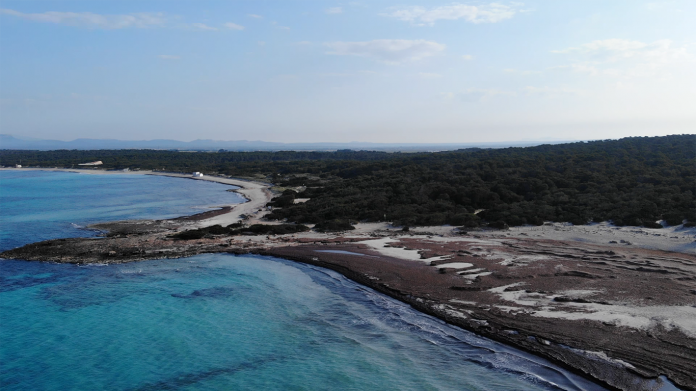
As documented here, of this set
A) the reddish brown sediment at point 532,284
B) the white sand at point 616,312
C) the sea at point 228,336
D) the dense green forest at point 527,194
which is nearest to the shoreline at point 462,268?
the reddish brown sediment at point 532,284

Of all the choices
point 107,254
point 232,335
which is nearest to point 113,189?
point 107,254

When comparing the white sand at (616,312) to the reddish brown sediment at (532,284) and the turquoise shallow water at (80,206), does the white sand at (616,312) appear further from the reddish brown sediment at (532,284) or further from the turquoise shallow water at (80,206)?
the turquoise shallow water at (80,206)

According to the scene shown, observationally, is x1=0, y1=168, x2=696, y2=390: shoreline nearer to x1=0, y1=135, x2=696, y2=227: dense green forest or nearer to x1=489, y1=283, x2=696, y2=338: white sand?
x1=489, y1=283, x2=696, y2=338: white sand

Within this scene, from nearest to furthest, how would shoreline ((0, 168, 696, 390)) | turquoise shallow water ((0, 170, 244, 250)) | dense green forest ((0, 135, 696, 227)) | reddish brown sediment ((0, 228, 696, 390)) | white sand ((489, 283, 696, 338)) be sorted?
reddish brown sediment ((0, 228, 696, 390)) → shoreline ((0, 168, 696, 390)) → white sand ((489, 283, 696, 338)) → dense green forest ((0, 135, 696, 227)) → turquoise shallow water ((0, 170, 244, 250))

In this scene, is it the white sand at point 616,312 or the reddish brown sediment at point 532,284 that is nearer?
the reddish brown sediment at point 532,284

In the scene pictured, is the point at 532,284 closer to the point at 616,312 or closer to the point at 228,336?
A: the point at 616,312

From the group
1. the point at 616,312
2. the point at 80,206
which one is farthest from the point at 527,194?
the point at 80,206

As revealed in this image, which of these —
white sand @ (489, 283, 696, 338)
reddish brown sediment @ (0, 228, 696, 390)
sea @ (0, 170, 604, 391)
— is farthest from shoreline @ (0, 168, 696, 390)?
sea @ (0, 170, 604, 391)
